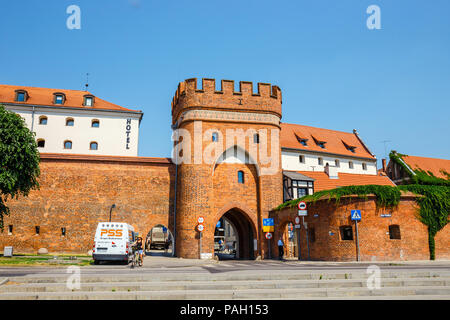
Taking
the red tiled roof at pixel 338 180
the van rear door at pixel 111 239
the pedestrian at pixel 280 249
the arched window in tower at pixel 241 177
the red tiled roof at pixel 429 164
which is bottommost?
the pedestrian at pixel 280 249

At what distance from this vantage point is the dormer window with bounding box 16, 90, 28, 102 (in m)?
42.4

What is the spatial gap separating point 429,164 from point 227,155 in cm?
3893

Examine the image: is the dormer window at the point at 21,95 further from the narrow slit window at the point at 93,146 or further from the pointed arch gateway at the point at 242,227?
the pointed arch gateway at the point at 242,227

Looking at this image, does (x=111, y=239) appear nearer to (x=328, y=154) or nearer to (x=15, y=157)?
(x=15, y=157)

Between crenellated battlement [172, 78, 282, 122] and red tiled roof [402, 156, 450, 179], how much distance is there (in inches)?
1279

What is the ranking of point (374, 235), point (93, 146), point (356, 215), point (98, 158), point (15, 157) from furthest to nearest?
point (93, 146)
point (98, 158)
point (15, 157)
point (374, 235)
point (356, 215)

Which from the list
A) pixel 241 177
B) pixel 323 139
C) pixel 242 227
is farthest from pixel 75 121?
pixel 323 139

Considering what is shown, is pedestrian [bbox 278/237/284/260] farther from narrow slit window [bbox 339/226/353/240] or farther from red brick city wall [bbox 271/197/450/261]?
narrow slit window [bbox 339/226/353/240]

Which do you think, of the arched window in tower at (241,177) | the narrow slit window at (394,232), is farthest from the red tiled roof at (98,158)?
the narrow slit window at (394,232)

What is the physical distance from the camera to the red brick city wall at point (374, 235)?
22.1 m

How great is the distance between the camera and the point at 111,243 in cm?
1975

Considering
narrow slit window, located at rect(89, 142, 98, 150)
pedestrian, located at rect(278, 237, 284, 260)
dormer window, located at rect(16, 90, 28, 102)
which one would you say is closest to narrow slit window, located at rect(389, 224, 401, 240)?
pedestrian, located at rect(278, 237, 284, 260)

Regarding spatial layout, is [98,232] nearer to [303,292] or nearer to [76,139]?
[303,292]
